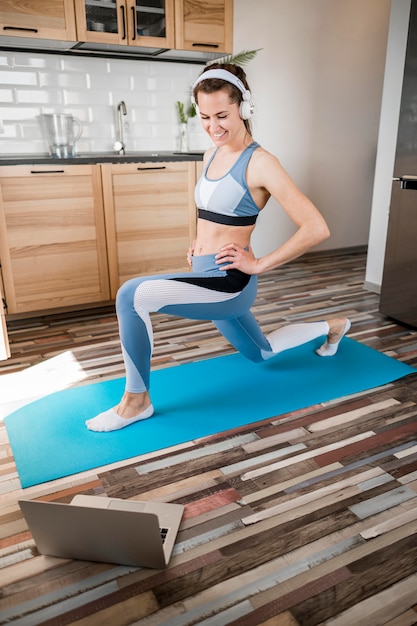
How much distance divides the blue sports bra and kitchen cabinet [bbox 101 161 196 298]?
138 cm

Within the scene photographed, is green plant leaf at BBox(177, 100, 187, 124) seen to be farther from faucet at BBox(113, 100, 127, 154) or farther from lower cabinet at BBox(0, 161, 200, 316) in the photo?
lower cabinet at BBox(0, 161, 200, 316)

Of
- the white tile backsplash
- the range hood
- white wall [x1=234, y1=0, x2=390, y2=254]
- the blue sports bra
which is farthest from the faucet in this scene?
the blue sports bra

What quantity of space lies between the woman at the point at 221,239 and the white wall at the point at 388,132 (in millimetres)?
1904

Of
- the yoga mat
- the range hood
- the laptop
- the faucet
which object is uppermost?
the range hood

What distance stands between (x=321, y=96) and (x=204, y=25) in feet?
4.65

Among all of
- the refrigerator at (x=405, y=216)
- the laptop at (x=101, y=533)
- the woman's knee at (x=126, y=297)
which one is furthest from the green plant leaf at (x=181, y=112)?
the laptop at (x=101, y=533)

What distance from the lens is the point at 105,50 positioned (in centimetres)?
335

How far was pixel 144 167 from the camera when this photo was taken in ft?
10.3

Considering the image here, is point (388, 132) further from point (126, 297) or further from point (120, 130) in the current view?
point (126, 297)

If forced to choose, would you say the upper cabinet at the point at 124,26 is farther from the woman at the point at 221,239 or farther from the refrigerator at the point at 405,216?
the woman at the point at 221,239

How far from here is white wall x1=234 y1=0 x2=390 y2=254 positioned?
156 inches

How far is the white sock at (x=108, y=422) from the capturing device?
6.26ft

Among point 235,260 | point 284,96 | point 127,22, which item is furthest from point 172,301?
point 284,96

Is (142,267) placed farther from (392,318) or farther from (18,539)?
(18,539)
